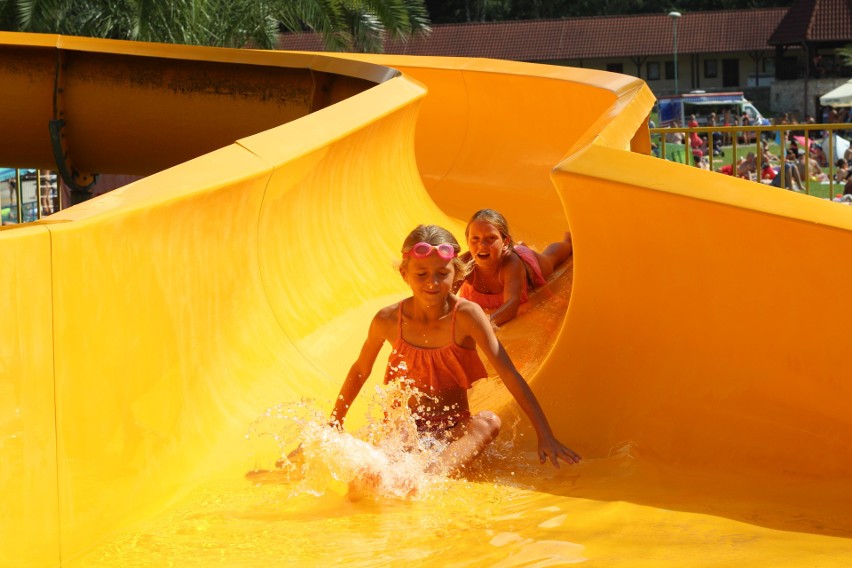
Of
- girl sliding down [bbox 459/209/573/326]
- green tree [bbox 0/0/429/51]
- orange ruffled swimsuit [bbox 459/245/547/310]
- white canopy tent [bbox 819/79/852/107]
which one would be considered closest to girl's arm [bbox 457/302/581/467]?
girl sliding down [bbox 459/209/573/326]

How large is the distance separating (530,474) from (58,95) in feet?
22.0

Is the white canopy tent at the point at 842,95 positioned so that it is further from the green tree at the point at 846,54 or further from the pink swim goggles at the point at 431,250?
the green tree at the point at 846,54

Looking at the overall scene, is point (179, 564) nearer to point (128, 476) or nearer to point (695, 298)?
point (128, 476)

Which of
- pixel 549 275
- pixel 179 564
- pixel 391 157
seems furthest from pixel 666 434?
pixel 391 157

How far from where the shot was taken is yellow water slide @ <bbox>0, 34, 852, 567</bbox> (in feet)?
9.97

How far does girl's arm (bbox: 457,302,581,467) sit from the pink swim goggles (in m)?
0.27

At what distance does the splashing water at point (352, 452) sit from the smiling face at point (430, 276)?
40cm

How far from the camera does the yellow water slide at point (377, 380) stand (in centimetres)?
304

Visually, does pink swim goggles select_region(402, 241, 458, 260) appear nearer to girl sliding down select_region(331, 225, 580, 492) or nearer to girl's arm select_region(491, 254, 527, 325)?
girl sliding down select_region(331, 225, 580, 492)

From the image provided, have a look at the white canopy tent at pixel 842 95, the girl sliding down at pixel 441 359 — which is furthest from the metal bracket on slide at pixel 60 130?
the white canopy tent at pixel 842 95

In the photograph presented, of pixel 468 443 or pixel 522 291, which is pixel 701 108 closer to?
pixel 522 291

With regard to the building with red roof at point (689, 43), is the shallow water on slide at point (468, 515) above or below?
below

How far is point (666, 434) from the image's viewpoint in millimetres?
4172

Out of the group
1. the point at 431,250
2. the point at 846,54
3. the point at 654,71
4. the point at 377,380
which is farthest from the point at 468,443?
the point at 654,71
